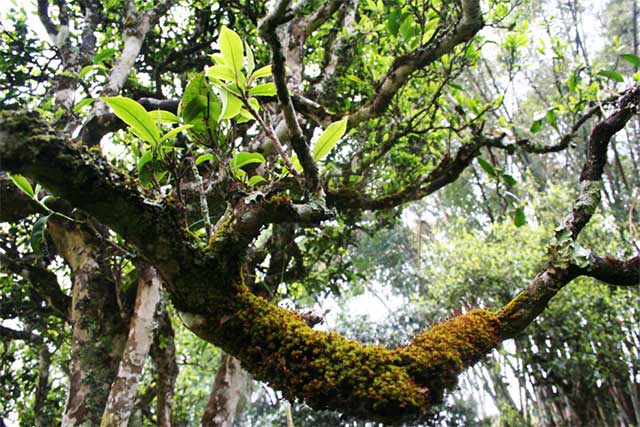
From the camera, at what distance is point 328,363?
1073 mm

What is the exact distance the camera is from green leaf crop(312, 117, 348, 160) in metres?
1.19

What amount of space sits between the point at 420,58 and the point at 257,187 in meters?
1.22

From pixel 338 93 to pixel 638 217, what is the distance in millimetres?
6394

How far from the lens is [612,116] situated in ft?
4.88

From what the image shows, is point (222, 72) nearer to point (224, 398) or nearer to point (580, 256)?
point (580, 256)

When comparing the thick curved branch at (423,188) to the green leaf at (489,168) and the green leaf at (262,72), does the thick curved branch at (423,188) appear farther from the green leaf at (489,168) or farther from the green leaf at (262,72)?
the green leaf at (262,72)

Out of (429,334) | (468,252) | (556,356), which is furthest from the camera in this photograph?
(468,252)

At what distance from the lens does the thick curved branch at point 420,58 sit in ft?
5.97

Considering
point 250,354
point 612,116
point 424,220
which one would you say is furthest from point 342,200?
point 424,220

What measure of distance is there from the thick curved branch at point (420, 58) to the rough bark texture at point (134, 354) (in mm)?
1564

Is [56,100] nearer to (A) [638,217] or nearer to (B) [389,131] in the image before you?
(B) [389,131]

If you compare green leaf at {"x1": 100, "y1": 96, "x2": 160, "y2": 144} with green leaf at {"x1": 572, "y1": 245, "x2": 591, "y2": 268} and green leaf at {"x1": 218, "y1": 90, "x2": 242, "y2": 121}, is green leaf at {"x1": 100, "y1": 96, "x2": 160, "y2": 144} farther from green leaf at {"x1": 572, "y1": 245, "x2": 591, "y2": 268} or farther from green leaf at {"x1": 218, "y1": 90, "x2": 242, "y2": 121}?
green leaf at {"x1": 572, "y1": 245, "x2": 591, "y2": 268}

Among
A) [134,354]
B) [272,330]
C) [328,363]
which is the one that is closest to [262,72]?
[272,330]

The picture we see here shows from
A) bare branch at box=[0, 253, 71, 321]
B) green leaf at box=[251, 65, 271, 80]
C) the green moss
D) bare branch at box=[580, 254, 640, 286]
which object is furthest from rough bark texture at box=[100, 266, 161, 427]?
bare branch at box=[580, 254, 640, 286]
